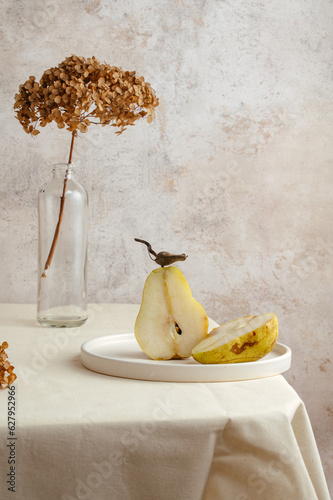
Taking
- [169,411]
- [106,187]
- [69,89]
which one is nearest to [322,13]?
[106,187]

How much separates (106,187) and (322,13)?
2.86ft

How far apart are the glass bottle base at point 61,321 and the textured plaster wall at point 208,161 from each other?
0.51m

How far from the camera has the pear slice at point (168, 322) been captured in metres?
0.78

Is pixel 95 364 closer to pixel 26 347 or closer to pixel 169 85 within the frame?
pixel 26 347

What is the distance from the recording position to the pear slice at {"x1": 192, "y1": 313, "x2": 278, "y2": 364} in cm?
72

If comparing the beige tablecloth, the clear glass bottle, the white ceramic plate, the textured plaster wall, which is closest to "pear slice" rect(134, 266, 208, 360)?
the white ceramic plate

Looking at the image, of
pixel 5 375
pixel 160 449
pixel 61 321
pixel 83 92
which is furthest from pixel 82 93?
pixel 160 449

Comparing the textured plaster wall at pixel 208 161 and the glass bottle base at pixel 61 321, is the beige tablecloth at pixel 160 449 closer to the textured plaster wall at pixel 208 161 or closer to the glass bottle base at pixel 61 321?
the glass bottle base at pixel 61 321

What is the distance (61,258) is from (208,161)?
2.34 feet

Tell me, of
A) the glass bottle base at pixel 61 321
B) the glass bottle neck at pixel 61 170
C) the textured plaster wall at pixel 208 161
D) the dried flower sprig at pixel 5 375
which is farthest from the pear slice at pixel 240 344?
the textured plaster wall at pixel 208 161

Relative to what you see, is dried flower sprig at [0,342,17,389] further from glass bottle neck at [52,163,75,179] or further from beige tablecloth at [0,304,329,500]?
glass bottle neck at [52,163,75,179]

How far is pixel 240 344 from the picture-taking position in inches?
28.6

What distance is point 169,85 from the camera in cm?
163

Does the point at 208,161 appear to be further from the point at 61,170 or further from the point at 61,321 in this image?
the point at 61,321
